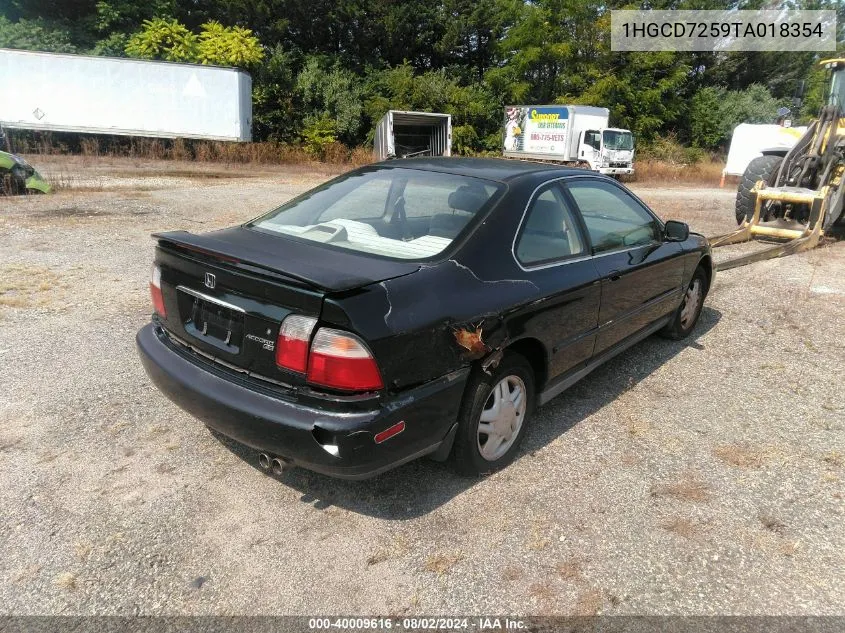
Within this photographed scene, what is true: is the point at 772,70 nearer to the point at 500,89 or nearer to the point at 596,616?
the point at 500,89

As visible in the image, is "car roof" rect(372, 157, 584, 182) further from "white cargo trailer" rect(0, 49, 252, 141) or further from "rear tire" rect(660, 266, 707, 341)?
"white cargo trailer" rect(0, 49, 252, 141)

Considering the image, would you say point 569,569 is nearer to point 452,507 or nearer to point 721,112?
point 452,507

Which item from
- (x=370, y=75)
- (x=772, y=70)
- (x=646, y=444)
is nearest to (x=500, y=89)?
(x=370, y=75)

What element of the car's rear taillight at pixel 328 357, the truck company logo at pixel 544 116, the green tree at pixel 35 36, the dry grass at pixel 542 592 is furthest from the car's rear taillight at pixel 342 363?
the green tree at pixel 35 36

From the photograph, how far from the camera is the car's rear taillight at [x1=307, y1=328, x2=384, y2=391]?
2.37m

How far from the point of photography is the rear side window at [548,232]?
10.6ft

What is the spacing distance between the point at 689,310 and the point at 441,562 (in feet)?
12.0

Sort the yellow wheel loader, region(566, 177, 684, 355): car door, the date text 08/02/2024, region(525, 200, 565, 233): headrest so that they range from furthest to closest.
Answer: the yellow wheel loader, region(566, 177, 684, 355): car door, region(525, 200, 565, 233): headrest, the date text 08/02/2024

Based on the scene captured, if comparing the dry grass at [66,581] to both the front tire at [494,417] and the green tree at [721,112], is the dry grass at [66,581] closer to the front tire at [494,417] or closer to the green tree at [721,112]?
the front tire at [494,417]

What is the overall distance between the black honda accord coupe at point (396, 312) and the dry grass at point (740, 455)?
90 centimetres

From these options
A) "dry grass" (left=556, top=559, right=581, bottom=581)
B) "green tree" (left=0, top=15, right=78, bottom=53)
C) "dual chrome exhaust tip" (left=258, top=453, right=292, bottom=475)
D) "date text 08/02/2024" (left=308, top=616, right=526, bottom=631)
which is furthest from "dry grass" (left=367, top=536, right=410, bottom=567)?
"green tree" (left=0, top=15, right=78, bottom=53)

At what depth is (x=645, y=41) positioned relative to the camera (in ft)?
113

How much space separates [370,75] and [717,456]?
108ft

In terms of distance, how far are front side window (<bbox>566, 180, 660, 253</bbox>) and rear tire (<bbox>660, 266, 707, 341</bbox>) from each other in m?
0.91
